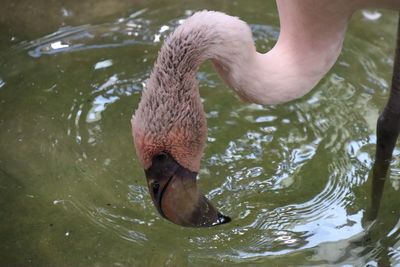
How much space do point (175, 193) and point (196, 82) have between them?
1.67ft

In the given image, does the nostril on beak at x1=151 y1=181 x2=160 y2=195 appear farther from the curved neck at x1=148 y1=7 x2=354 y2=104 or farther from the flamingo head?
the curved neck at x1=148 y1=7 x2=354 y2=104

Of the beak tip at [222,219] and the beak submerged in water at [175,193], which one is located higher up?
the beak submerged in water at [175,193]

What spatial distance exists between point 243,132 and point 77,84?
115 centimetres

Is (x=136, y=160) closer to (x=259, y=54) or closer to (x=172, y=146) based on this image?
(x=172, y=146)

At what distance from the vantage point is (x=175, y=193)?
341 cm

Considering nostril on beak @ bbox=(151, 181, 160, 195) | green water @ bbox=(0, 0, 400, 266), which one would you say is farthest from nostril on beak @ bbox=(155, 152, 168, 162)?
green water @ bbox=(0, 0, 400, 266)

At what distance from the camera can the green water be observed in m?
3.79

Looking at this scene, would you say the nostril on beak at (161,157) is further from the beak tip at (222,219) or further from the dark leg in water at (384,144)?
the dark leg in water at (384,144)

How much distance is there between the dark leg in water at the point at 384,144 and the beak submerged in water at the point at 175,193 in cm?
91

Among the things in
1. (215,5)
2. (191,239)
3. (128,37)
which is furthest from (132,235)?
(215,5)

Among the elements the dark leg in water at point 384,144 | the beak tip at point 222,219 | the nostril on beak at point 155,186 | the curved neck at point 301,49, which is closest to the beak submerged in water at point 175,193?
the nostril on beak at point 155,186

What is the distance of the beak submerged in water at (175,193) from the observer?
3334 millimetres

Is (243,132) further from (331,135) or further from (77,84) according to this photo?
(77,84)

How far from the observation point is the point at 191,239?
12.6ft
